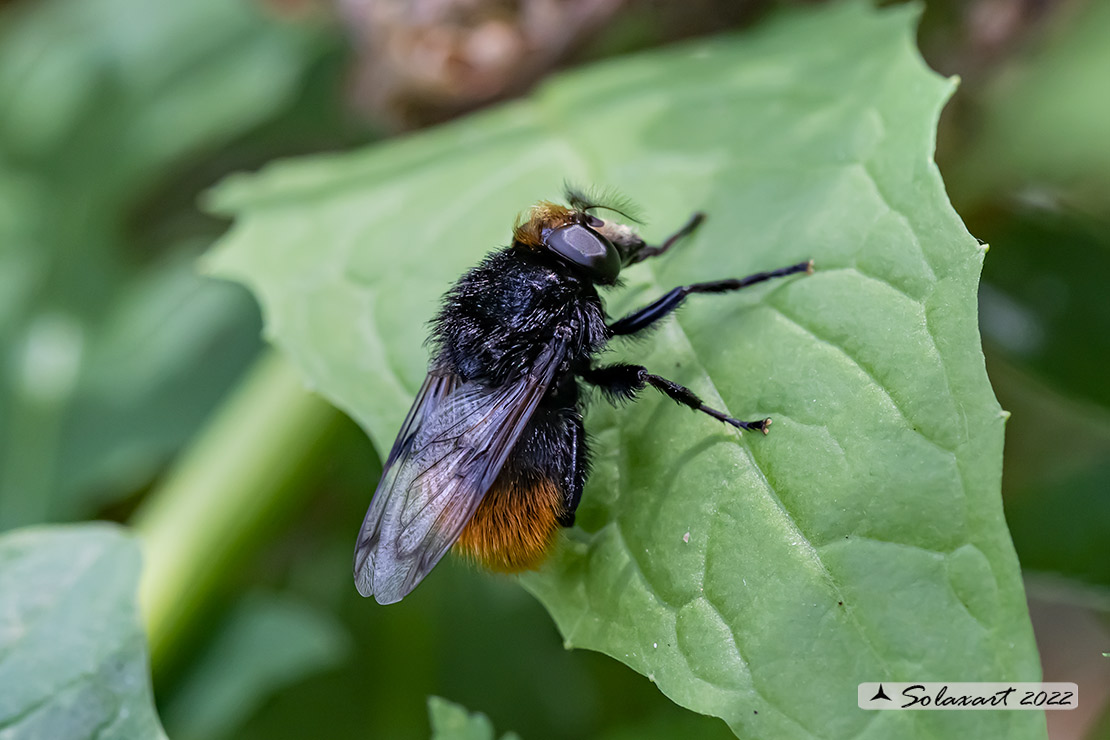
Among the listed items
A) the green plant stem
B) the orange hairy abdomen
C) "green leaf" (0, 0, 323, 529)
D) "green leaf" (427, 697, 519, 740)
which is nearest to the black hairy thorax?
the orange hairy abdomen

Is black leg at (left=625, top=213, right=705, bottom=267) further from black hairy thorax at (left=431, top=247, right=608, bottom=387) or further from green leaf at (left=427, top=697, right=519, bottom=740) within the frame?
green leaf at (left=427, top=697, right=519, bottom=740)

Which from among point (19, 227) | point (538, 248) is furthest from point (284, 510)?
point (19, 227)

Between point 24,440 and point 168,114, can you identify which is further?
point 168,114

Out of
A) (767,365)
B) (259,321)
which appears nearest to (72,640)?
(767,365)

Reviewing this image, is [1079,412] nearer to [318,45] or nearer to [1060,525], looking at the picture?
[1060,525]

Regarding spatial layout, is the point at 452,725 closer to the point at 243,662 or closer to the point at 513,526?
the point at 513,526

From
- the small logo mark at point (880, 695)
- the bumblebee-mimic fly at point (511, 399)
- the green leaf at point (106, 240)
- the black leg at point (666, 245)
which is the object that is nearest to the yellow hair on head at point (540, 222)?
the bumblebee-mimic fly at point (511, 399)
